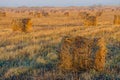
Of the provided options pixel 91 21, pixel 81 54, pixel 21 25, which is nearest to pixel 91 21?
pixel 91 21

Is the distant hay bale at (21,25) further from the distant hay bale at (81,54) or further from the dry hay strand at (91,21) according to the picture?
the distant hay bale at (81,54)

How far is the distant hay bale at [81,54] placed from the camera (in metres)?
9.89

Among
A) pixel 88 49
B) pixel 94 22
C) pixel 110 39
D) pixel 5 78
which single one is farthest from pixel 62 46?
pixel 94 22

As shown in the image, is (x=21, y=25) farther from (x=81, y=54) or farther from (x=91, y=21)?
(x=81, y=54)

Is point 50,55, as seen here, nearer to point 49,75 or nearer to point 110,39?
point 49,75

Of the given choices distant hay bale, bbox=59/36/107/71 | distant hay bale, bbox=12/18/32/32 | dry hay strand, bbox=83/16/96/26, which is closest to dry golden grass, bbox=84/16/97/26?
dry hay strand, bbox=83/16/96/26

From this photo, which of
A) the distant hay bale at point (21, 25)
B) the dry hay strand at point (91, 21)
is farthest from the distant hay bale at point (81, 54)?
the dry hay strand at point (91, 21)

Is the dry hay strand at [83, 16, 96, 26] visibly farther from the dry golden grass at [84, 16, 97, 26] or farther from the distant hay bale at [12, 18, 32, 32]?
the distant hay bale at [12, 18, 32, 32]

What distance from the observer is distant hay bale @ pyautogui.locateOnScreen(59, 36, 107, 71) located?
9.89m

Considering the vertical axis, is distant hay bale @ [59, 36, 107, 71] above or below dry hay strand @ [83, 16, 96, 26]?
above

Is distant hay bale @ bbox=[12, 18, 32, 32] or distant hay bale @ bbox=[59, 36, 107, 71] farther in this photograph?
distant hay bale @ bbox=[12, 18, 32, 32]

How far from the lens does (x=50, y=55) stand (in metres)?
12.1

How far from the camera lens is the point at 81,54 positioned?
32.4 ft

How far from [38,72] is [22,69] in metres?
0.55
